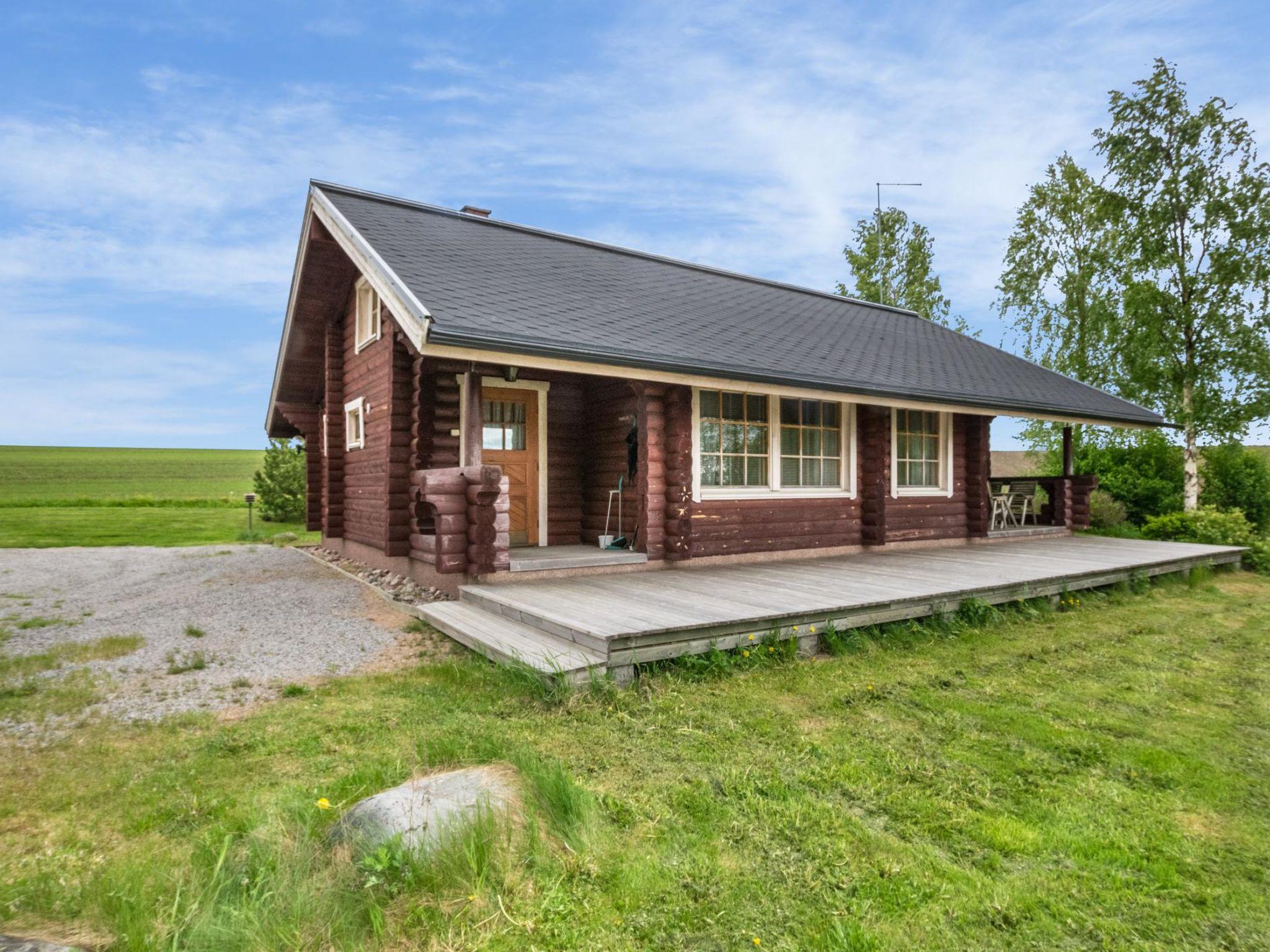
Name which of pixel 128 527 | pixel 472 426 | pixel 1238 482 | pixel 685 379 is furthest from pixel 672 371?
pixel 128 527

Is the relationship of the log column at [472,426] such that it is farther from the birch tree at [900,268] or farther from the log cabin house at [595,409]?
the birch tree at [900,268]

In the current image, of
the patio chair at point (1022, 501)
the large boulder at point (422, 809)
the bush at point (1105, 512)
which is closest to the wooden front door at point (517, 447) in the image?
the large boulder at point (422, 809)

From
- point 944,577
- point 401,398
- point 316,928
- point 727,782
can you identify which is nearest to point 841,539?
point 944,577

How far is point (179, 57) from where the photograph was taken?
1123cm

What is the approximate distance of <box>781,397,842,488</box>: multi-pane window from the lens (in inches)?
348

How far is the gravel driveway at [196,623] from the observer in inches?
183

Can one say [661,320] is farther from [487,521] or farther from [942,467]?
[942,467]

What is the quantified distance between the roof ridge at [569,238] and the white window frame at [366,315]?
1.18 metres

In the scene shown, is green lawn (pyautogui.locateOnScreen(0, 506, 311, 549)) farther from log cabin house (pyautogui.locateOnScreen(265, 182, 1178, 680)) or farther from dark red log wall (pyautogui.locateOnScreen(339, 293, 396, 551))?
log cabin house (pyautogui.locateOnScreen(265, 182, 1178, 680))

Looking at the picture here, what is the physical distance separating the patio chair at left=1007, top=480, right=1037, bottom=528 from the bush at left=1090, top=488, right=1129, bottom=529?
2.57 meters

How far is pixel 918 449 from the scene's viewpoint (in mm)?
10344

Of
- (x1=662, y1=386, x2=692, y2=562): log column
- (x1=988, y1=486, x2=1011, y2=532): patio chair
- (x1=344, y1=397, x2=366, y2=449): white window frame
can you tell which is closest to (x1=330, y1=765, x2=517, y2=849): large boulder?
(x1=662, y1=386, x2=692, y2=562): log column

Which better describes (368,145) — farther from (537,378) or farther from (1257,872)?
(1257,872)

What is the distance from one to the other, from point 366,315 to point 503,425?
2.56 metres
